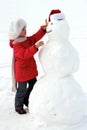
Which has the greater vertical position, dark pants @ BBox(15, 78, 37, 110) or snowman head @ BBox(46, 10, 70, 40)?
snowman head @ BBox(46, 10, 70, 40)

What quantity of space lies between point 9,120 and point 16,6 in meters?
8.31

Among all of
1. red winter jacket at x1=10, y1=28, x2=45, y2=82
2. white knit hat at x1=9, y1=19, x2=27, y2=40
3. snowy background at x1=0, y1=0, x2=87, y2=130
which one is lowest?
snowy background at x1=0, y1=0, x2=87, y2=130

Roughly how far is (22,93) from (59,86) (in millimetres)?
549

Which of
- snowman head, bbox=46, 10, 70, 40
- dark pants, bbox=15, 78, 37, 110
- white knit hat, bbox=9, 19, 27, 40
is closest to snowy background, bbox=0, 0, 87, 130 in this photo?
dark pants, bbox=15, 78, 37, 110

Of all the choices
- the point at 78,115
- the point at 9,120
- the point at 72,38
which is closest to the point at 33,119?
the point at 9,120

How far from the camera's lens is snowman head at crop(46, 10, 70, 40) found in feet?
9.84

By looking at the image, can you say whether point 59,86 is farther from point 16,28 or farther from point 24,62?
point 16,28

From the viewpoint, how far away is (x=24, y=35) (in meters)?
3.31

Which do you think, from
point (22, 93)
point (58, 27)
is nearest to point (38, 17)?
point (22, 93)

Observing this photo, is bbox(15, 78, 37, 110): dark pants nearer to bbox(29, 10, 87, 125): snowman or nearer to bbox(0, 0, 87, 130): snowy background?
bbox(29, 10, 87, 125): snowman

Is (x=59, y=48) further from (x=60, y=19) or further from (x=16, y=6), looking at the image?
(x=16, y=6)

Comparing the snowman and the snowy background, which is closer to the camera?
the snowman

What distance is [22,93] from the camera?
344cm

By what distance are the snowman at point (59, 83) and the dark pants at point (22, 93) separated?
300 mm
